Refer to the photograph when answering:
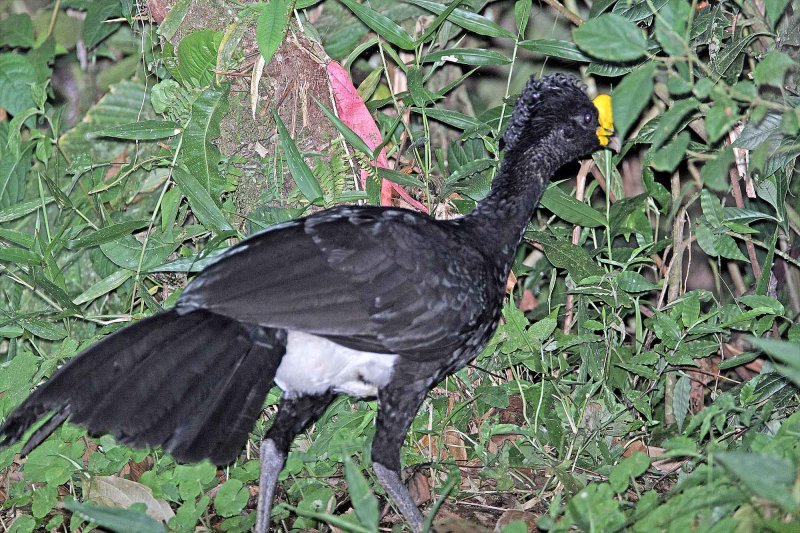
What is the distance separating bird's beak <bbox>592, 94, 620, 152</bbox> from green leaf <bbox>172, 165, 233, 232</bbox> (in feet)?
5.51

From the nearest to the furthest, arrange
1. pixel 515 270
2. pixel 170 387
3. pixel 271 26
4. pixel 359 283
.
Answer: pixel 170 387 < pixel 359 283 < pixel 271 26 < pixel 515 270

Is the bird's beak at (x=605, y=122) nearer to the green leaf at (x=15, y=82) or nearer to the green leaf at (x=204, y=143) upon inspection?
the green leaf at (x=204, y=143)

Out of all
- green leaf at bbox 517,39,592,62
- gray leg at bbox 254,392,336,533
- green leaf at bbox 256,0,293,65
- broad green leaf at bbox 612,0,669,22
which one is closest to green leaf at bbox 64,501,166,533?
gray leg at bbox 254,392,336,533

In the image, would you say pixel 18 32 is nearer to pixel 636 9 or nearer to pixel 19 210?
pixel 19 210

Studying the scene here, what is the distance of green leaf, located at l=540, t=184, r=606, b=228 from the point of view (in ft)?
13.9

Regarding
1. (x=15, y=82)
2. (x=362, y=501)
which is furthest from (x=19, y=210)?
(x=362, y=501)

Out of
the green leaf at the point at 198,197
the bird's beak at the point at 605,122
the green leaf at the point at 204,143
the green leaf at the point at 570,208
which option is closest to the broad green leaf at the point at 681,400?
the green leaf at the point at 570,208

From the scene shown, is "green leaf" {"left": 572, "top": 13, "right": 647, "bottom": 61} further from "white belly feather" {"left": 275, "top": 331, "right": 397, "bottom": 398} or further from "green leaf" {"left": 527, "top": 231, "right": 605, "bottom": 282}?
"green leaf" {"left": 527, "top": 231, "right": 605, "bottom": 282}

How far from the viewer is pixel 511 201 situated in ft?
12.9

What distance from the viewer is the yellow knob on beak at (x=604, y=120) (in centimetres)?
401

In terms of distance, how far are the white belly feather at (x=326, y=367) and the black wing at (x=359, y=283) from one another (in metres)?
0.13

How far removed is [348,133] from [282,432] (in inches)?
52.8

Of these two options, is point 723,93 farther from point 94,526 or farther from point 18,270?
point 18,270

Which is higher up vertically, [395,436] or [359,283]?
[359,283]
